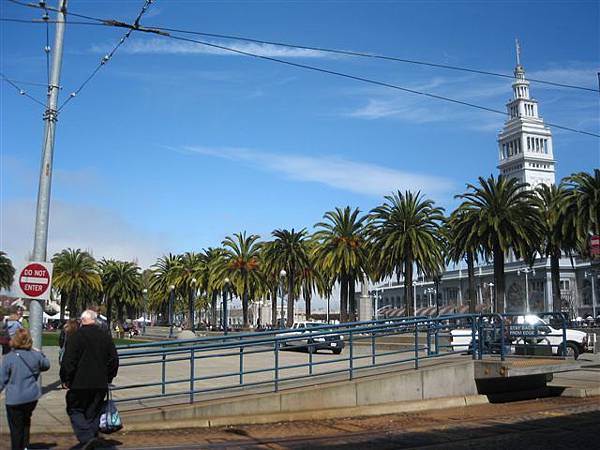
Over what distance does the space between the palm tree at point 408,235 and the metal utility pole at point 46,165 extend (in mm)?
33611

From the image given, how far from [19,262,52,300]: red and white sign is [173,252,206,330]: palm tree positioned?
5258 centimetres

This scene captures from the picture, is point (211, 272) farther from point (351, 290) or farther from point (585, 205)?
point (585, 205)

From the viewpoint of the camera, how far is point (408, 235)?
148ft

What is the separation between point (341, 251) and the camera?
49.7 meters

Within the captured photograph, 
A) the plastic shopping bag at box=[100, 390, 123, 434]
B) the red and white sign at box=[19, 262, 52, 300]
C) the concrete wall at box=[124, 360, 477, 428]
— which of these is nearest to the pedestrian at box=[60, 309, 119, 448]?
the plastic shopping bag at box=[100, 390, 123, 434]

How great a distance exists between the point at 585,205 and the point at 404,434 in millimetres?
38142

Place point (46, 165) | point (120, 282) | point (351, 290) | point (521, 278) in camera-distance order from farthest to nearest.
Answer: point (521, 278) < point (120, 282) < point (351, 290) < point (46, 165)

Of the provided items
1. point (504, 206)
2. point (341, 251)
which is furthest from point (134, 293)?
point (504, 206)

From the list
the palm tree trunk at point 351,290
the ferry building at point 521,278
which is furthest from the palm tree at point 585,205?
the ferry building at point 521,278

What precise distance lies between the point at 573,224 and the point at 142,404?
39444 mm

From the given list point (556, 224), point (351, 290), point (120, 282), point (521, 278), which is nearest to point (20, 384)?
point (556, 224)

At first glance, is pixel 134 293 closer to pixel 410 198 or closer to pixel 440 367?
pixel 410 198

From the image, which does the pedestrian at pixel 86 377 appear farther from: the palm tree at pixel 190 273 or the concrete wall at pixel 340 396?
the palm tree at pixel 190 273

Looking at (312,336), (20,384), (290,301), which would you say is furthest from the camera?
(290,301)
